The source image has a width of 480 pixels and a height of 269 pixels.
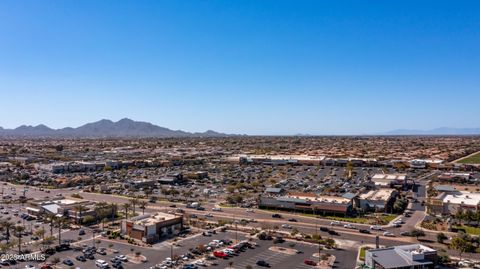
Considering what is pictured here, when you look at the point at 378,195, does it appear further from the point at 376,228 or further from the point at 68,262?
the point at 68,262

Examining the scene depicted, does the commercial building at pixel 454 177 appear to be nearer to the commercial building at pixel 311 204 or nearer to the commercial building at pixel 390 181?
the commercial building at pixel 390 181

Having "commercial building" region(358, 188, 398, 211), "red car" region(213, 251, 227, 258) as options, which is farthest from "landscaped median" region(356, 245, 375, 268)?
"commercial building" region(358, 188, 398, 211)

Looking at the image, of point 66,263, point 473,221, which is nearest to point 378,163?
point 473,221

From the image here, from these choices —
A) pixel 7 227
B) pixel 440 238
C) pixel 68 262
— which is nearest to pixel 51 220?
pixel 7 227

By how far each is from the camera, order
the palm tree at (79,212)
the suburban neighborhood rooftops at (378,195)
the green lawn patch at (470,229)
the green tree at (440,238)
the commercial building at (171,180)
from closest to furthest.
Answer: the green tree at (440,238) → the green lawn patch at (470,229) → the palm tree at (79,212) → the suburban neighborhood rooftops at (378,195) → the commercial building at (171,180)

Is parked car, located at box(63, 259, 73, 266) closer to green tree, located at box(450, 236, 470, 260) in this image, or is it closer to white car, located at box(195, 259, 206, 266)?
white car, located at box(195, 259, 206, 266)

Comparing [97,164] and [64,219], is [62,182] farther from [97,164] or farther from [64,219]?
[64,219]

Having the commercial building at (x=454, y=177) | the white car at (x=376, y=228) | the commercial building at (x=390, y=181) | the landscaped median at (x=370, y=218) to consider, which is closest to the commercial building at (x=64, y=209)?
the landscaped median at (x=370, y=218)
